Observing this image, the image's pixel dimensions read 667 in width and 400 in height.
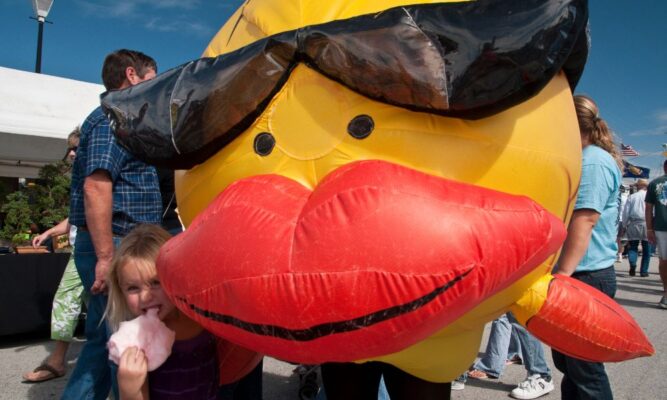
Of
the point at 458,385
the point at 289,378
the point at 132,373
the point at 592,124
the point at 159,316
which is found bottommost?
the point at 289,378

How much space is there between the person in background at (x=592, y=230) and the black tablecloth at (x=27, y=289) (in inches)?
160

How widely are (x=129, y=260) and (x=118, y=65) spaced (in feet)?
4.92

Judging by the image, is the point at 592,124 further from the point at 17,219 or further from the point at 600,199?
the point at 17,219

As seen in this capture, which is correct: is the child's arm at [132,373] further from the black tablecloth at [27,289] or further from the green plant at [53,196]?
the green plant at [53,196]

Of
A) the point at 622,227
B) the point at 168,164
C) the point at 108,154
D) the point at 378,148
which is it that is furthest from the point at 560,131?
the point at 622,227

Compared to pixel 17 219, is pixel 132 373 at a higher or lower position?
higher

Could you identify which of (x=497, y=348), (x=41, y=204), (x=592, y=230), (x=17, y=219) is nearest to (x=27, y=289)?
(x=17, y=219)

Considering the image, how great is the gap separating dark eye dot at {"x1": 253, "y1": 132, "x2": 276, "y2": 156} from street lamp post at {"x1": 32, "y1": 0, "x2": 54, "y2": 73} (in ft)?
26.3

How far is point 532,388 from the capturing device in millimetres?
3490

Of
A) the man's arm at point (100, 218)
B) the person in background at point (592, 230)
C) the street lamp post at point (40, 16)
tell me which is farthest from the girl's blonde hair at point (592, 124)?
the street lamp post at point (40, 16)

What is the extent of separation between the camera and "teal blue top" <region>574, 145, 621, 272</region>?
2.28 meters

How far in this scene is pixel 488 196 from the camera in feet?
4.01

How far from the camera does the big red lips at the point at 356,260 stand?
107 centimetres

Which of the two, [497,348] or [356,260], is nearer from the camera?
[356,260]
